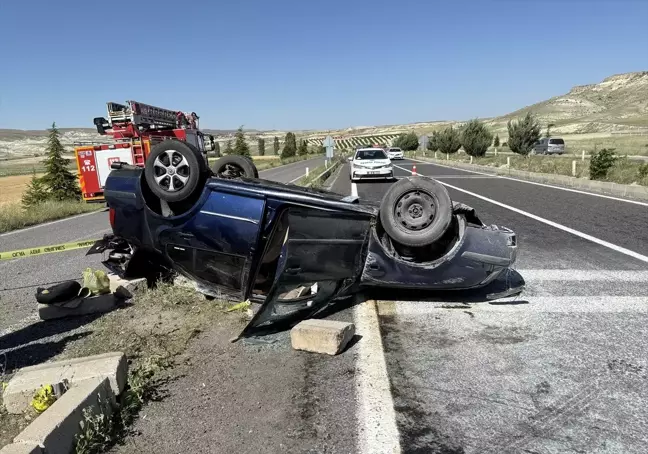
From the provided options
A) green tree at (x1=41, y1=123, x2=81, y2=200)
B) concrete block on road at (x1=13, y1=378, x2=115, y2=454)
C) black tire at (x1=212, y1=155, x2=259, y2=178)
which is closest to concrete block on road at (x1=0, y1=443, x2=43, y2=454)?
concrete block on road at (x1=13, y1=378, x2=115, y2=454)

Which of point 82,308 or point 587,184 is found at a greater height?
point 82,308

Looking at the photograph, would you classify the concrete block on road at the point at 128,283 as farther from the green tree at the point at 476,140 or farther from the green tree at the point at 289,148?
the green tree at the point at 289,148

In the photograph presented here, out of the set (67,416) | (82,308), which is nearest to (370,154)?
(82,308)

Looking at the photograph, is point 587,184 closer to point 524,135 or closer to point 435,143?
point 524,135

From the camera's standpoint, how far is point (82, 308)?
15.8 ft

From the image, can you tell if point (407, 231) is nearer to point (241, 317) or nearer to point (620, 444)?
point (241, 317)

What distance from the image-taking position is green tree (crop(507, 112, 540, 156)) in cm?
3466

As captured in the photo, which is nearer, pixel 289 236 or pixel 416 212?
pixel 289 236

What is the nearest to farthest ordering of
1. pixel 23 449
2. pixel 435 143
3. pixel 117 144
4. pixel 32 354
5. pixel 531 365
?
pixel 23 449 → pixel 531 365 → pixel 32 354 → pixel 117 144 → pixel 435 143

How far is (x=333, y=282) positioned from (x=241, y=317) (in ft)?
3.19

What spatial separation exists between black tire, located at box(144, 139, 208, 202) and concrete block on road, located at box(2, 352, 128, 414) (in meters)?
1.66

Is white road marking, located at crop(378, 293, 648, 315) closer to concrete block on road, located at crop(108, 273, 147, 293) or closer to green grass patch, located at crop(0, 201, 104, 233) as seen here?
concrete block on road, located at crop(108, 273, 147, 293)

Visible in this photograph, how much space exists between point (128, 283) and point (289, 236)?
215 centimetres

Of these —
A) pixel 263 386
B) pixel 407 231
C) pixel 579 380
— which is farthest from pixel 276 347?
pixel 579 380
